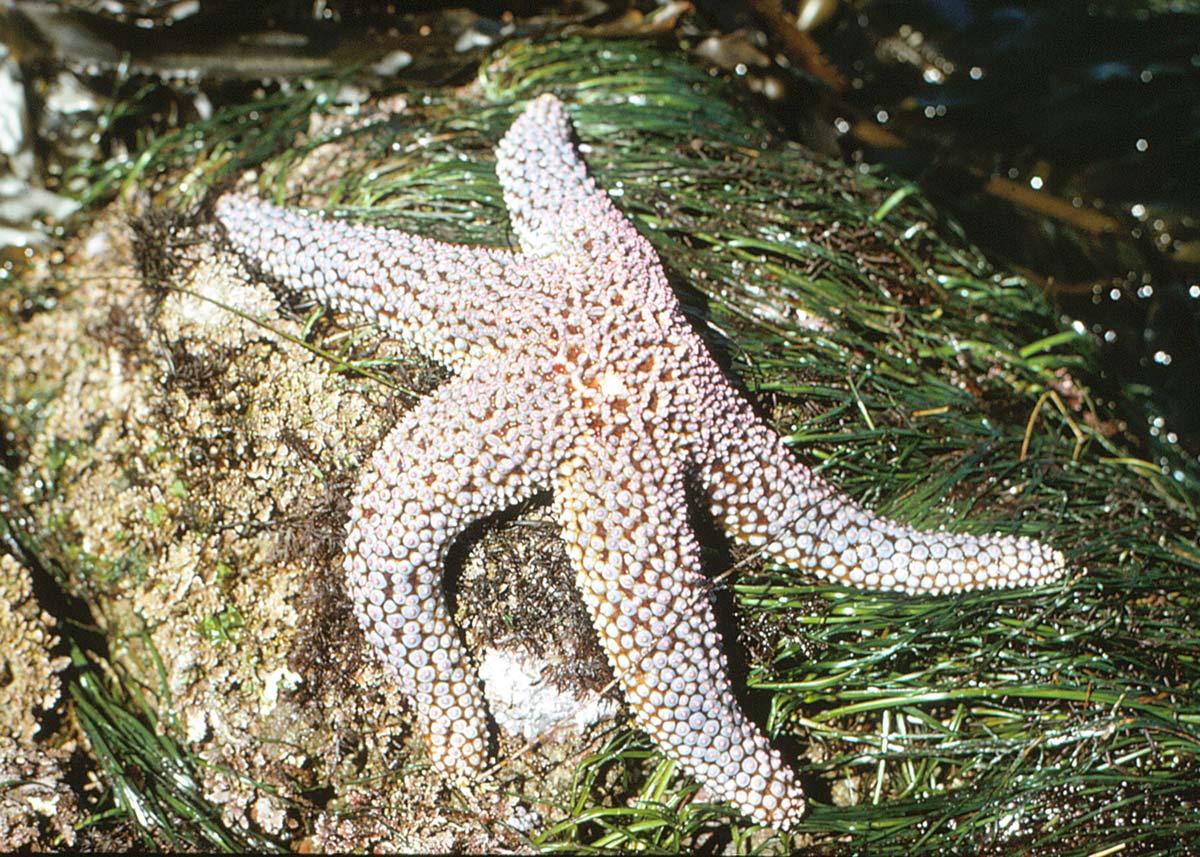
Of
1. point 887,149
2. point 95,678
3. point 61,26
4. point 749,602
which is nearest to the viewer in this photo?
point 749,602

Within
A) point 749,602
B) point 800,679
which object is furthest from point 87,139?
point 800,679

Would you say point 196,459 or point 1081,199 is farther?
point 1081,199

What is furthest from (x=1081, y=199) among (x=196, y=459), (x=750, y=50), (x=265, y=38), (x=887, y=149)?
(x=196, y=459)

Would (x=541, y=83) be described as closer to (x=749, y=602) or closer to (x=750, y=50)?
(x=750, y=50)

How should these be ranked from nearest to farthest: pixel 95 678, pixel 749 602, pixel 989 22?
pixel 749 602, pixel 95 678, pixel 989 22

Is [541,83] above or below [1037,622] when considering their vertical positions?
above

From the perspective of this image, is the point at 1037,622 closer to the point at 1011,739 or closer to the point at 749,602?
the point at 1011,739

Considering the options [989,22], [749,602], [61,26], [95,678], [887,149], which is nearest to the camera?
[749,602]

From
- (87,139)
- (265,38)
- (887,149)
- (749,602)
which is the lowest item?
(749,602)

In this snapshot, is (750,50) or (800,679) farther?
(750,50)
